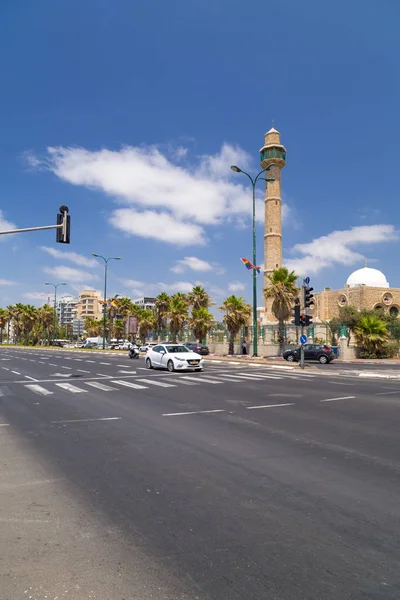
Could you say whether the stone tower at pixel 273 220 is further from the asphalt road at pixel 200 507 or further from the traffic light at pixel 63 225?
the asphalt road at pixel 200 507

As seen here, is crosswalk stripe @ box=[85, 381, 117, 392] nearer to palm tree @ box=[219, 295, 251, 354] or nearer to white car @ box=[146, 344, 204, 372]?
white car @ box=[146, 344, 204, 372]

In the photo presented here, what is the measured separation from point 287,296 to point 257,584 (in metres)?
34.6

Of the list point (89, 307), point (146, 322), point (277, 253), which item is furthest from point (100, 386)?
point (89, 307)

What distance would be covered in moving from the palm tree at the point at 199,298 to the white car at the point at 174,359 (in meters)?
28.7

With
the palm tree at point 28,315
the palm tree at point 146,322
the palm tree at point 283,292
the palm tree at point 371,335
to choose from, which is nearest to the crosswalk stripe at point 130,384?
the palm tree at point 283,292

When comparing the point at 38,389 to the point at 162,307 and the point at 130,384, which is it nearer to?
the point at 130,384

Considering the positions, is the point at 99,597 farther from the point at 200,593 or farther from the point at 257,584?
the point at 257,584

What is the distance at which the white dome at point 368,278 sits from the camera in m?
78.6

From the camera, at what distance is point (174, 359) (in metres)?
22.4

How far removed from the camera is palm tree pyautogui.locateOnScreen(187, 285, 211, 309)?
5303 cm

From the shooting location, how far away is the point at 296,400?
1232 centimetres

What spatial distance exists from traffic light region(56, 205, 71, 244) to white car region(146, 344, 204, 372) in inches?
367

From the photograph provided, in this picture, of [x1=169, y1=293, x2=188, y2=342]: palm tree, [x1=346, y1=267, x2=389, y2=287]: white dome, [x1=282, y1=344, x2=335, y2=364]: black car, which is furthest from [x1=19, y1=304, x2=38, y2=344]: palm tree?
[x1=282, y1=344, x2=335, y2=364]: black car

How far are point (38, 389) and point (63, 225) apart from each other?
594 cm
